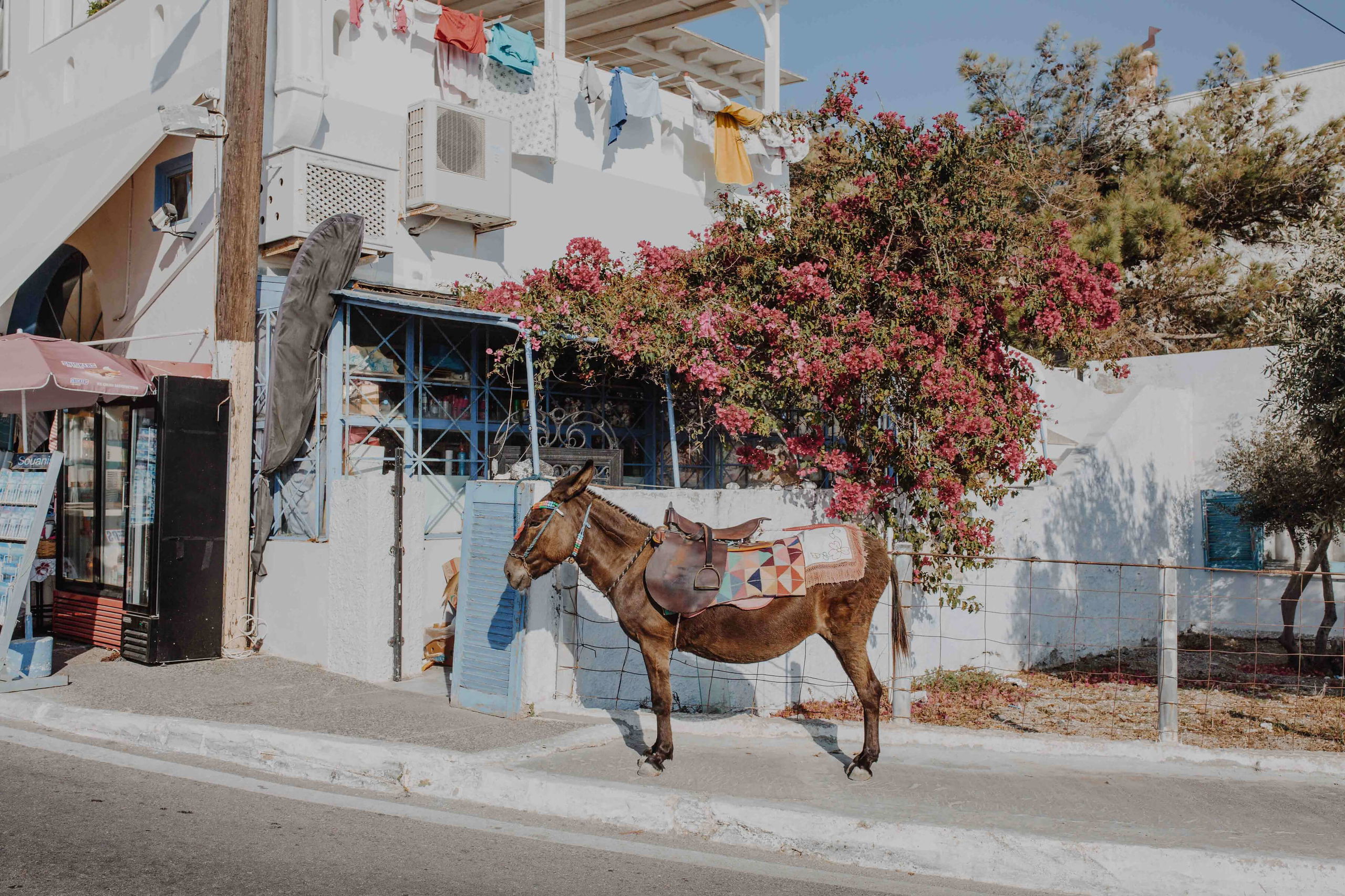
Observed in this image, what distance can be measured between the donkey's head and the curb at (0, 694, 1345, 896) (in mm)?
1224

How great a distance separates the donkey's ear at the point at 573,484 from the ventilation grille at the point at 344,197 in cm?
547

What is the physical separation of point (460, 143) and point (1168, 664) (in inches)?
351

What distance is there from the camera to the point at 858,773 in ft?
21.3

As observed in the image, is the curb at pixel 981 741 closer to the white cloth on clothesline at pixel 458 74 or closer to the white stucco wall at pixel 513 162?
the white stucco wall at pixel 513 162

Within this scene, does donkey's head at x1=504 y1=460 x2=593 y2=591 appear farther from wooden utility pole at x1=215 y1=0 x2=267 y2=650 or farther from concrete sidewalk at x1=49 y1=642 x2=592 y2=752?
wooden utility pole at x1=215 y1=0 x2=267 y2=650

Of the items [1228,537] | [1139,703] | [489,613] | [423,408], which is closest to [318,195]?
[423,408]

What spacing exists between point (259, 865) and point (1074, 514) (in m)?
11.1

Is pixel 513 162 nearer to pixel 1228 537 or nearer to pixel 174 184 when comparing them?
pixel 174 184

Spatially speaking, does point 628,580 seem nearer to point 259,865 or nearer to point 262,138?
point 259,865

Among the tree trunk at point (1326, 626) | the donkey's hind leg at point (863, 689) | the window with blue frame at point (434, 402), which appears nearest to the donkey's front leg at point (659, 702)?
the donkey's hind leg at point (863, 689)

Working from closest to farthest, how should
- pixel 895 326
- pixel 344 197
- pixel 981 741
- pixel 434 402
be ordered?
1. pixel 981 741
2. pixel 895 326
3. pixel 344 197
4. pixel 434 402

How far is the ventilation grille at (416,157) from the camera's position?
38.9 ft

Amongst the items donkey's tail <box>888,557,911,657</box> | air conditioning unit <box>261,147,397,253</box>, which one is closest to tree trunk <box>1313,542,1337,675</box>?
donkey's tail <box>888,557,911,657</box>

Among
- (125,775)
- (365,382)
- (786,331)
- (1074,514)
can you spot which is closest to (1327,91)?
(1074,514)
